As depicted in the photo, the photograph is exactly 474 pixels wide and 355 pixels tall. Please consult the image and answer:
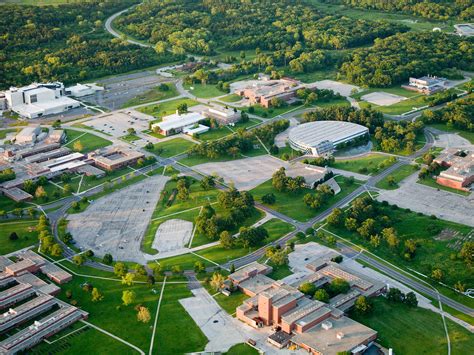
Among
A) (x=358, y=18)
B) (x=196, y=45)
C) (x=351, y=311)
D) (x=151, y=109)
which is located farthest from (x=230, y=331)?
(x=358, y=18)

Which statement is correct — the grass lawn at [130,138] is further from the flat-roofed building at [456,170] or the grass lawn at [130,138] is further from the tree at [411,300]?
the tree at [411,300]

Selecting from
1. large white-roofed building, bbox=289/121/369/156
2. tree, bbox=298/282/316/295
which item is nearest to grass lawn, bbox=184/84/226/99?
large white-roofed building, bbox=289/121/369/156

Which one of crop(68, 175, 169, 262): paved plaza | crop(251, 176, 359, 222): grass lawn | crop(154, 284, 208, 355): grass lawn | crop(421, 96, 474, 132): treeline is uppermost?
crop(421, 96, 474, 132): treeline

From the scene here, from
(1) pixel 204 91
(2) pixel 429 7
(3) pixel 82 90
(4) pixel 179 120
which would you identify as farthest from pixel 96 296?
(2) pixel 429 7

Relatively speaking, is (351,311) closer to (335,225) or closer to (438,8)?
(335,225)

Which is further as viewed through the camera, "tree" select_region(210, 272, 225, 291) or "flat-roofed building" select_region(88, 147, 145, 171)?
"flat-roofed building" select_region(88, 147, 145, 171)

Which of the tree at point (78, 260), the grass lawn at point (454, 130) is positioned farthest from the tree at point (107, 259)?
the grass lawn at point (454, 130)

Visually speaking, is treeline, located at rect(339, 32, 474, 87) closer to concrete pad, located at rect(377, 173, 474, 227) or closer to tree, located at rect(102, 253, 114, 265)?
concrete pad, located at rect(377, 173, 474, 227)
